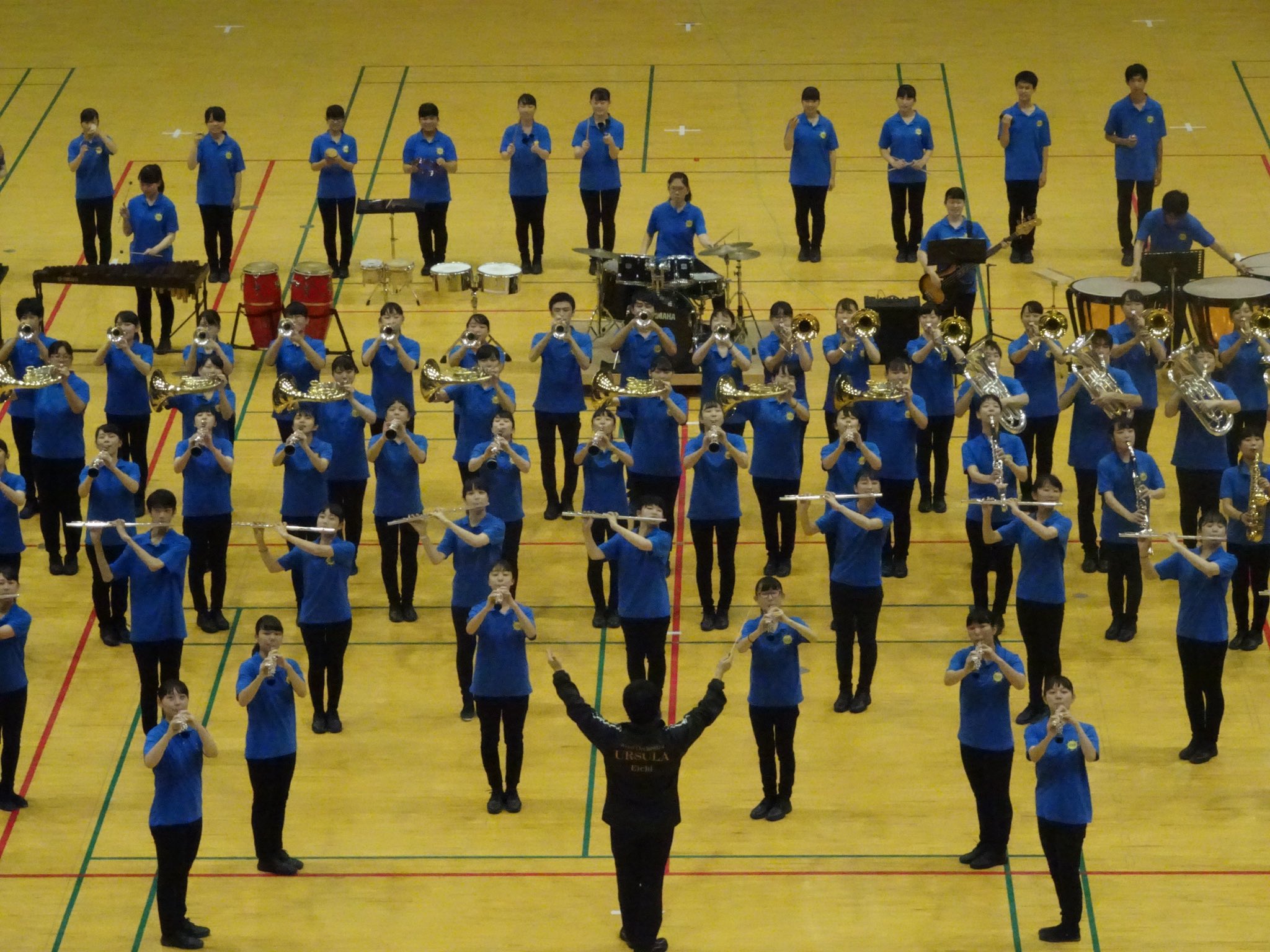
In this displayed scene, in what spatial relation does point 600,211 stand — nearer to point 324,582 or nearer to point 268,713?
point 324,582

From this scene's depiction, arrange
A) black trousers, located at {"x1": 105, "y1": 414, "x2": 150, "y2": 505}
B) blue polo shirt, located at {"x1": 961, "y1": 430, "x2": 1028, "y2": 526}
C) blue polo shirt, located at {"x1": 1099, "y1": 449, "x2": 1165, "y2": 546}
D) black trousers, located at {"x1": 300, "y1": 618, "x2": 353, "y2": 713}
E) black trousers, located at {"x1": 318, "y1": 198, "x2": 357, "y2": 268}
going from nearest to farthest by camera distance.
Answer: black trousers, located at {"x1": 300, "y1": 618, "x2": 353, "y2": 713}, blue polo shirt, located at {"x1": 1099, "y1": 449, "x2": 1165, "y2": 546}, blue polo shirt, located at {"x1": 961, "y1": 430, "x2": 1028, "y2": 526}, black trousers, located at {"x1": 105, "y1": 414, "x2": 150, "y2": 505}, black trousers, located at {"x1": 318, "y1": 198, "x2": 357, "y2": 268}

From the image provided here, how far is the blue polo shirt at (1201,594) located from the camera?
1248 cm

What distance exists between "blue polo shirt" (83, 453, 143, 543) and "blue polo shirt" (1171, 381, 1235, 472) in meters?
6.51

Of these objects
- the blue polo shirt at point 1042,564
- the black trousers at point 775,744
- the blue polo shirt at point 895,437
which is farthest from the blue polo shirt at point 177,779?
the blue polo shirt at point 895,437

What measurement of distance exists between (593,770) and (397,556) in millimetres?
2359

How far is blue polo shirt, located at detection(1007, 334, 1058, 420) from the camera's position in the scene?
14945 millimetres

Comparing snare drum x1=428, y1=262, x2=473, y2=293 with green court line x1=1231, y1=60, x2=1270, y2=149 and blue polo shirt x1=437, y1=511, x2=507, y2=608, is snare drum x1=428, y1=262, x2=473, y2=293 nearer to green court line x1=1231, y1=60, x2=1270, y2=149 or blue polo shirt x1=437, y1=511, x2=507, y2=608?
blue polo shirt x1=437, y1=511, x2=507, y2=608

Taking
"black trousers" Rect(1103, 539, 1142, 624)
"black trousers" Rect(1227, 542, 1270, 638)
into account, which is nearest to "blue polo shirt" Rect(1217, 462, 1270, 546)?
"black trousers" Rect(1227, 542, 1270, 638)

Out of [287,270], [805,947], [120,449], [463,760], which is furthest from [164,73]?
[805,947]

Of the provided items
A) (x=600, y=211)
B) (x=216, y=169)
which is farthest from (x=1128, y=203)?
(x=216, y=169)

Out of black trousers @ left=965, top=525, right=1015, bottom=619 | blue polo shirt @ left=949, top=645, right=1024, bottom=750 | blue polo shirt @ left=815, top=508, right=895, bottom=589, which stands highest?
blue polo shirt @ left=815, top=508, right=895, bottom=589

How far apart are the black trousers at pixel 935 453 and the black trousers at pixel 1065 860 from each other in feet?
13.8

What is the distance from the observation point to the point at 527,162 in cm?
1902

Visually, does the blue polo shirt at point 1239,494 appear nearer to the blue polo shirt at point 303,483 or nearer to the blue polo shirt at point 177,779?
the blue polo shirt at point 303,483
